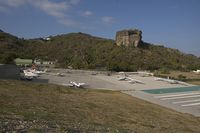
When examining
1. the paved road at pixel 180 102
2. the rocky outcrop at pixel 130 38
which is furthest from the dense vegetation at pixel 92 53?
the paved road at pixel 180 102

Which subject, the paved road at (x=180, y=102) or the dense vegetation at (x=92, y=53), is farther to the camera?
the dense vegetation at (x=92, y=53)

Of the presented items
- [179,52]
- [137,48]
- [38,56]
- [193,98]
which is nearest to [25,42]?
[38,56]

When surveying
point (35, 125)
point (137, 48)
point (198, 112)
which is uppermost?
point (137, 48)

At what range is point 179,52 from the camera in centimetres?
14700

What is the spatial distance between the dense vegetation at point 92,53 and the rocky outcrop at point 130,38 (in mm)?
4097

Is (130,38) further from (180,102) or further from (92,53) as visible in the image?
(180,102)

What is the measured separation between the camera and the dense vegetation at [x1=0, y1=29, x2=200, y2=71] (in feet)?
309

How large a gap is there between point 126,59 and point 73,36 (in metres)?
55.0

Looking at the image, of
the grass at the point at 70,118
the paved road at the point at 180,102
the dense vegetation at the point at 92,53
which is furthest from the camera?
the dense vegetation at the point at 92,53

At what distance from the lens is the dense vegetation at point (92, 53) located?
309 feet

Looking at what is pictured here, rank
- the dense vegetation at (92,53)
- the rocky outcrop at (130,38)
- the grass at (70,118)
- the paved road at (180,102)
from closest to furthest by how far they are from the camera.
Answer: the grass at (70,118), the paved road at (180,102), the dense vegetation at (92,53), the rocky outcrop at (130,38)

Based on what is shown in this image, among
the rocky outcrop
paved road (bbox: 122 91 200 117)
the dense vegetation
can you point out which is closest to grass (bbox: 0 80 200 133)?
paved road (bbox: 122 91 200 117)

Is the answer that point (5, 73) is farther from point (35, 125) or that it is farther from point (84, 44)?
point (84, 44)

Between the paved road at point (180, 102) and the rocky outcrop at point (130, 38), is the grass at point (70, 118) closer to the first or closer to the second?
the paved road at point (180, 102)
